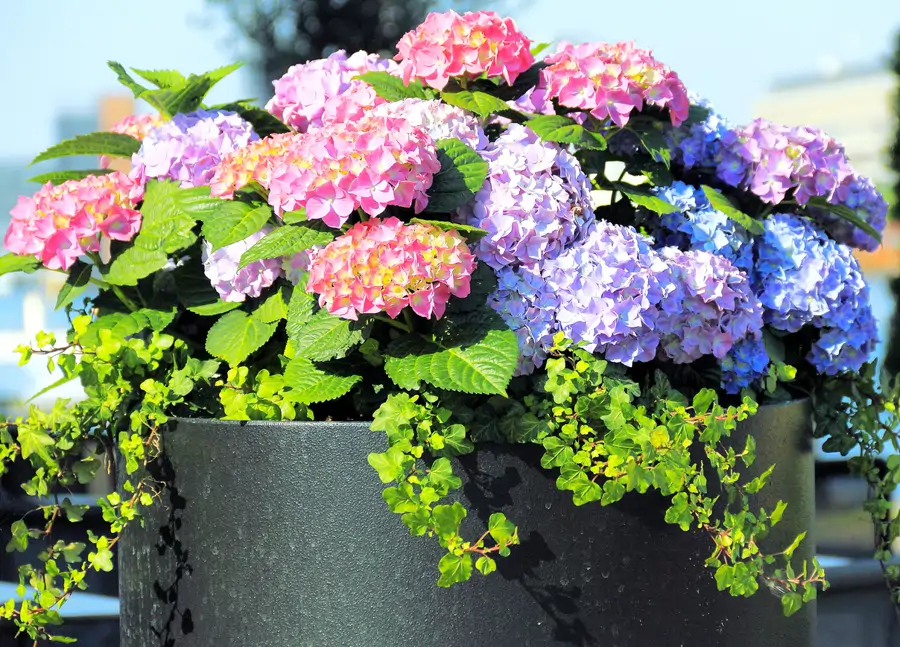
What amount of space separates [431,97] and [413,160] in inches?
16.5

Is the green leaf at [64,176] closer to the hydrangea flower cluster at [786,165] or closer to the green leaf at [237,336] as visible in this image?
the green leaf at [237,336]

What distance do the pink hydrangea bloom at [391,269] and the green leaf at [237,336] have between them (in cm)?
23

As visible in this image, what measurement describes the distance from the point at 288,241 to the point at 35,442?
0.54 m

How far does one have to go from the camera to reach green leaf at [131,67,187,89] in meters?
1.91

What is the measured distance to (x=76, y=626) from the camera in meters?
2.06

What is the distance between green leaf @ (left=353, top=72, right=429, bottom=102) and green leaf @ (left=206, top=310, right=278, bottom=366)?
442 millimetres

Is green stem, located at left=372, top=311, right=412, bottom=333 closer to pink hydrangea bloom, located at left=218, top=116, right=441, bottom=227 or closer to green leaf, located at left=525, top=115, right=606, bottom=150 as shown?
pink hydrangea bloom, located at left=218, top=116, right=441, bottom=227

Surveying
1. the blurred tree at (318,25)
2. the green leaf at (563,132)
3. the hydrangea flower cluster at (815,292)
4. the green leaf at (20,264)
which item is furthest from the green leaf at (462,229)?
the blurred tree at (318,25)

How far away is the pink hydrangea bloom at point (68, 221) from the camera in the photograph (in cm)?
166

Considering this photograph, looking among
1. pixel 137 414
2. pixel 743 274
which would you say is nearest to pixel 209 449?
pixel 137 414

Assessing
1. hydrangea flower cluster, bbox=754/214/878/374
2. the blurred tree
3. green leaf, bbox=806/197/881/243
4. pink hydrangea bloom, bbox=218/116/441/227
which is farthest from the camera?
the blurred tree

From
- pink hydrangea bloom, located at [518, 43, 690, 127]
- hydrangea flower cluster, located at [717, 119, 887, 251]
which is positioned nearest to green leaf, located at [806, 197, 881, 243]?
hydrangea flower cluster, located at [717, 119, 887, 251]

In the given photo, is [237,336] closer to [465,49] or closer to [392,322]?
[392,322]

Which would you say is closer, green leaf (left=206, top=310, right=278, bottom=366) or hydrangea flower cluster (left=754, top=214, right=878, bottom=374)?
green leaf (left=206, top=310, right=278, bottom=366)
